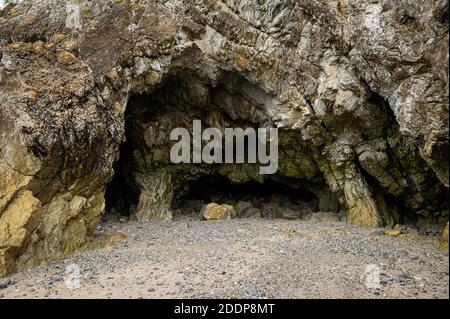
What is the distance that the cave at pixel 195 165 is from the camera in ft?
77.5

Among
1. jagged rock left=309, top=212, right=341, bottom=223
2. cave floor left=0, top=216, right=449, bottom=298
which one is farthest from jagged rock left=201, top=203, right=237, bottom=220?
cave floor left=0, top=216, right=449, bottom=298

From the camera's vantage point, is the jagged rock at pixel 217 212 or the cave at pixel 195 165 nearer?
the cave at pixel 195 165

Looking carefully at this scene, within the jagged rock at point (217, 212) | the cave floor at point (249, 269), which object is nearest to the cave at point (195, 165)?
the jagged rock at point (217, 212)

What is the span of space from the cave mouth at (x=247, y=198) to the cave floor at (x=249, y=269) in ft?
32.1

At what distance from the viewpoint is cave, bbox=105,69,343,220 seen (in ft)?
77.5

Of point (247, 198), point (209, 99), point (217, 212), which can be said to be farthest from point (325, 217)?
point (209, 99)

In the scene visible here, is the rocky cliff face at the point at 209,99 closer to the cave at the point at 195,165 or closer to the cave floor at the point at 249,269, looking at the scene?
the cave at the point at 195,165

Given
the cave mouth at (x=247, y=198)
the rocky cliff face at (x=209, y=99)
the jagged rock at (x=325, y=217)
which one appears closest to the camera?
the rocky cliff face at (x=209, y=99)

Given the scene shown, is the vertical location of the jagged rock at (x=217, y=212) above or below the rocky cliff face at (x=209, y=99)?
below

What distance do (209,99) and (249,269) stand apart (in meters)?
14.8

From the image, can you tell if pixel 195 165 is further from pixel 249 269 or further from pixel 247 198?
pixel 249 269

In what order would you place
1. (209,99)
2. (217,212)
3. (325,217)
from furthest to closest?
(209,99)
(217,212)
(325,217)

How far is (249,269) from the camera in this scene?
11781mm
